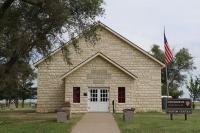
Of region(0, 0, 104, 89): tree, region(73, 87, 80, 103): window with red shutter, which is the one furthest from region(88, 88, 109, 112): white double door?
region(0, 0, 104, 89): tree

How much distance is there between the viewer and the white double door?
1777 inches

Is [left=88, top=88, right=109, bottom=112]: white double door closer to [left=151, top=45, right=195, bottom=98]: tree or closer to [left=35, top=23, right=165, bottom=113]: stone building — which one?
[left=35, top=23, right=165, bottom=113]: stone building

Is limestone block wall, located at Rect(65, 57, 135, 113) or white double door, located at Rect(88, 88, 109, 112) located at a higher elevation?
limestone block wall, located at Rect(65, 57, 135, 113)

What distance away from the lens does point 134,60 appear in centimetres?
4834

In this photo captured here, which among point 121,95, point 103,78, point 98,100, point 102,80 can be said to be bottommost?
point 98,100

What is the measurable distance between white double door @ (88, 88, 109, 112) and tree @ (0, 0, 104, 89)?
14.8 meters

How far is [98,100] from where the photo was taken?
45312mm

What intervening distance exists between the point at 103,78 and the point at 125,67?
353 cm

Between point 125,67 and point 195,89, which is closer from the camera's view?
point 125,67

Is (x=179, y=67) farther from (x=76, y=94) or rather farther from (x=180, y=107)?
(x=180, y=107)

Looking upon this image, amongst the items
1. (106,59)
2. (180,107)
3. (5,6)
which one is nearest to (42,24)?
(5,6)

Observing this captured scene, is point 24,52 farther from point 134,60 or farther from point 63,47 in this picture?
point 134,60

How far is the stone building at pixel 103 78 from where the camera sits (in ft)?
148

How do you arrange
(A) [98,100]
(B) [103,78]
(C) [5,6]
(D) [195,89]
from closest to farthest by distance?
(C) [5,6] → (B) [103,78] → (A) [98,100] → (D) [195,89]
